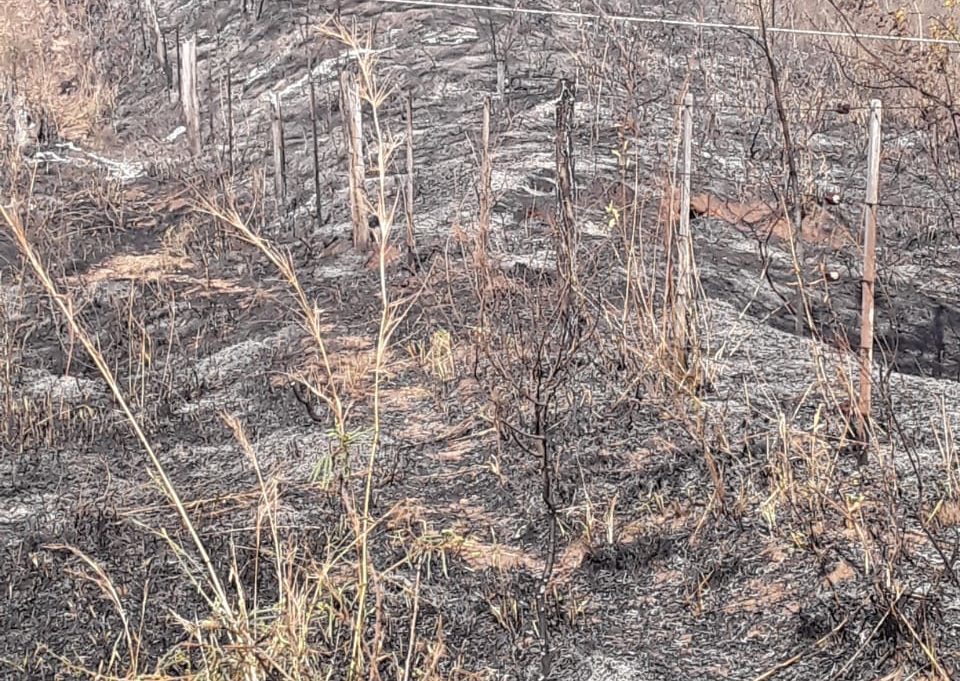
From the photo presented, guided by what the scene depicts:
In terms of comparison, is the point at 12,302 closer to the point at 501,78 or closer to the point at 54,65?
the point at 501,78

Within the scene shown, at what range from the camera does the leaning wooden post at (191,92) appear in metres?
11.5

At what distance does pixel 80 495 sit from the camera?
537 cm

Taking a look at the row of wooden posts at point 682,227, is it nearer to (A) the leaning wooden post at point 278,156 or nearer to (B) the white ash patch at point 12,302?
(A) the leaning wooden post at point 278,156

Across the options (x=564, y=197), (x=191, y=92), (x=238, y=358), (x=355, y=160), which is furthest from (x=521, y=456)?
(x=191, y=92)

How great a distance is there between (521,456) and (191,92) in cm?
764

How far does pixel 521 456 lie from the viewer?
527 centimetres

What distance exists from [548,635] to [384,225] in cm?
177

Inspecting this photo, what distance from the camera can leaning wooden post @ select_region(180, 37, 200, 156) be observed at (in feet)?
37.7

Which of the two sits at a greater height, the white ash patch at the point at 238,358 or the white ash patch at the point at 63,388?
the white ash patch at the point at 63,388

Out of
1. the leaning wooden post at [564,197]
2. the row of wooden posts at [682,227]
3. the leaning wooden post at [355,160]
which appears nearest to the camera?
the leaning wooden post at [564,197]

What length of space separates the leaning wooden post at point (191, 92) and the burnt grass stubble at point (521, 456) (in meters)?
1.69

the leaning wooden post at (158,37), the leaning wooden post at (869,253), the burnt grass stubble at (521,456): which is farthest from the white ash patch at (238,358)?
the leaning wooden post at (158,37)

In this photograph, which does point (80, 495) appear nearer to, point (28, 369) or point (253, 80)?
point (28, 369)

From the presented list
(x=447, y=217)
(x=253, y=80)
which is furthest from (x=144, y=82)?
(x=447, y=217)
